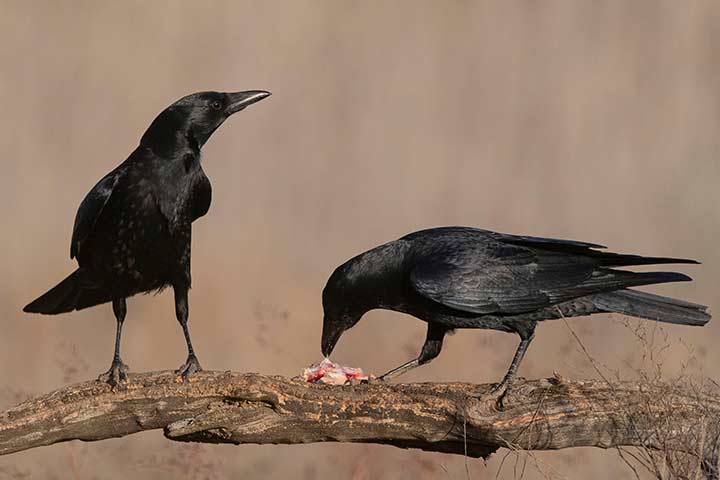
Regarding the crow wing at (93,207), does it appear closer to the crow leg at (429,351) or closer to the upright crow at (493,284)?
the upright crow at (493,284)

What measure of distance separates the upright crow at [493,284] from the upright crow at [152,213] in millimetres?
860

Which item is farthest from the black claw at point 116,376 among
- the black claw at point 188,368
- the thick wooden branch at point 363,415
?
the black claw at point 188,368

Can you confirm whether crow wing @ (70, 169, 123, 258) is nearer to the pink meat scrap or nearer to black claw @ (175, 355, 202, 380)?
black claw @ (175, 355, 202, 380)

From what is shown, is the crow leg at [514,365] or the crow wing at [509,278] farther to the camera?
the crow wing at [509,278]

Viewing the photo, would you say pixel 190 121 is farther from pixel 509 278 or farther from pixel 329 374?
pixel 509 278

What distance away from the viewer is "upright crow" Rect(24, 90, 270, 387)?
596 cm

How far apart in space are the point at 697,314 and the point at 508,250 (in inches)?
39.4

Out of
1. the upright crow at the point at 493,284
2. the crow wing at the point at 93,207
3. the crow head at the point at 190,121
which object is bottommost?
the upright crow at the point at 493,284

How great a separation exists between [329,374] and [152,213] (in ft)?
4.00

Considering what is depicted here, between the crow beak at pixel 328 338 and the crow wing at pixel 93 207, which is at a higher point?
the crow wing at pixel 93 207

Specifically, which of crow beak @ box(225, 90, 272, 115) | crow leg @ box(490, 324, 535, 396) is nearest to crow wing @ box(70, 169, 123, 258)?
crow beak @ box(225, 90, 272, 115)

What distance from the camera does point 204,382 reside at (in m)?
5.26

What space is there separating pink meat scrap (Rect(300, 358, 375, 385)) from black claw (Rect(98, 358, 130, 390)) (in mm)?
880

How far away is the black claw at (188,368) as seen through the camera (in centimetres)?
535
